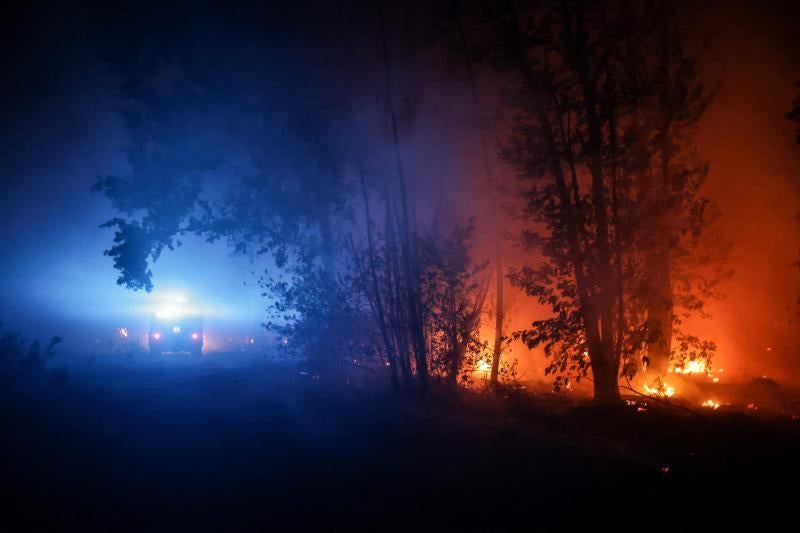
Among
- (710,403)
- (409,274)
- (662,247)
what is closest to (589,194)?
(662,247)

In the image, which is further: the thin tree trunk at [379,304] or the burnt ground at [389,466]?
the thin tree trunk at [379,304]

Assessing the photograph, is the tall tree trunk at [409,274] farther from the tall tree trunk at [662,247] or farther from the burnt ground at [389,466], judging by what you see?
the tall tree trunk at [662,247]

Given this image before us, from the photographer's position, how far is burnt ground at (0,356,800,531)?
5.42 meters

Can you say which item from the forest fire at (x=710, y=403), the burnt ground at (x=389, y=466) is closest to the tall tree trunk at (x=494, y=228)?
the burnt ground at (x=389, y=466)

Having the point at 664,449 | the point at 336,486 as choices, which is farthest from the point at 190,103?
the point at 664,449

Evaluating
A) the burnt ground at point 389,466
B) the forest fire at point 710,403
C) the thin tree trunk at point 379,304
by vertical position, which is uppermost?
the thin tree trunk at point 379,304

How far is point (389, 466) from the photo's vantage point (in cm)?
732

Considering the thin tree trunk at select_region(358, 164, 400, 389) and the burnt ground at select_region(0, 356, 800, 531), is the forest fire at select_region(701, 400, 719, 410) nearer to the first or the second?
the burnt ground at select_region(0, 356, 800, 531)

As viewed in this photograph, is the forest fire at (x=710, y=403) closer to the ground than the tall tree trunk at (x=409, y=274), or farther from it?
closer to the ground

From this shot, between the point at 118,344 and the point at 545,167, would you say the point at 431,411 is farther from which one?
the point at 118,344

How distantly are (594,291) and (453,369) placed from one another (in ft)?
11.9

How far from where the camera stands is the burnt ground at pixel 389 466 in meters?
5.42

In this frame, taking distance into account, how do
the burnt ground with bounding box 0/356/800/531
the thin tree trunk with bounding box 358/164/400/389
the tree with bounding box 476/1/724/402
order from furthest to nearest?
the thin tree trunk with bounding box 358/164/400/389
the tree with bounding box 476/1/724/402
the burnt ground with bounding box 0/356/800/531

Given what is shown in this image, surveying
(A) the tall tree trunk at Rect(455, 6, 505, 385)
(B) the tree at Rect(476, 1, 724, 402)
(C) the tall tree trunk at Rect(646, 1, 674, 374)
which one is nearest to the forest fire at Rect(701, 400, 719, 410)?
(C) the tall tree trunk at Rect(646, 1, 674, 374)
